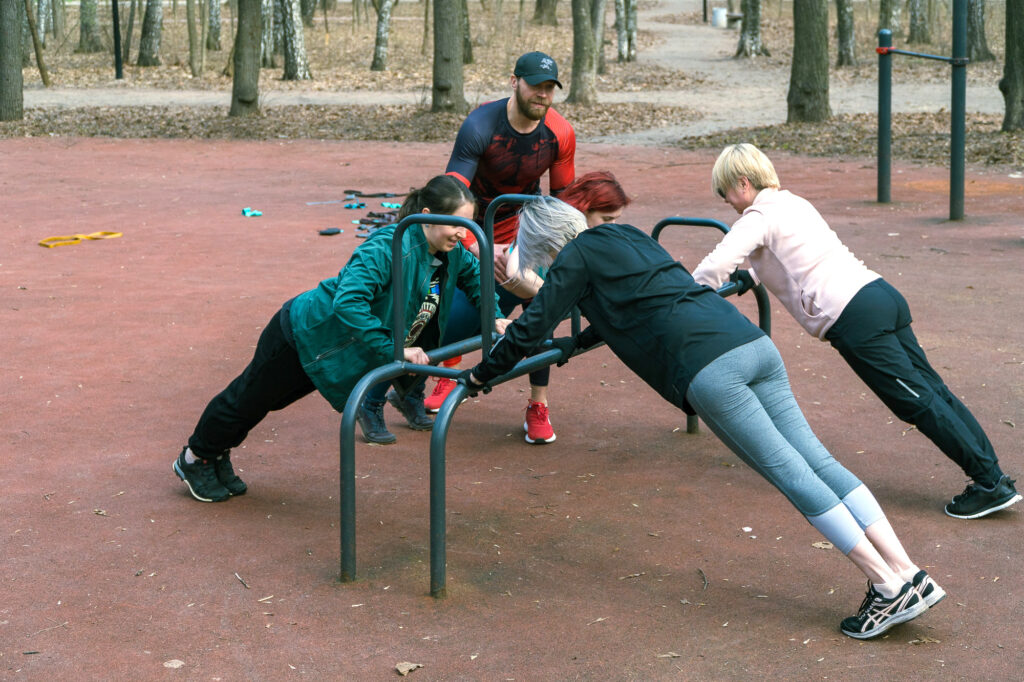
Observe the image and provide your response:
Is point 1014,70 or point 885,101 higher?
point 1014,70

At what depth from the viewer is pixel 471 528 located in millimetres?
4297

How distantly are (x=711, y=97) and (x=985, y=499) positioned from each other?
2141 cm

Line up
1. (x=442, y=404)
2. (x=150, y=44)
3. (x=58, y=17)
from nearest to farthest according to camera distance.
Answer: (x=442, y=404) < (x=150, y=44) < (x=58, y=17)

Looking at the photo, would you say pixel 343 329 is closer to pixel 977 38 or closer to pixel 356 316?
pixel 356 316

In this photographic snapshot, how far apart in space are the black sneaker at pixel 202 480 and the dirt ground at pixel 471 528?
6 cm

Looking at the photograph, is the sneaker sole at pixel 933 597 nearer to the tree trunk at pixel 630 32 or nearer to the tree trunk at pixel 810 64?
the tree trunk at pixel 810 64

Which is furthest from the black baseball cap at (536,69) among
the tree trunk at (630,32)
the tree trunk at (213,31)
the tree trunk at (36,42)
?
the tree trunk at (213,31)

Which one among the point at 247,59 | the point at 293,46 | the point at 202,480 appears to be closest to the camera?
the point at 202,480

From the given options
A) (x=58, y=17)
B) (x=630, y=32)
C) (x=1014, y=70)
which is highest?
(x=58, y=17)

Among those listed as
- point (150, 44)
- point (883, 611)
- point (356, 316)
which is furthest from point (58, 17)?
point (883, 611)

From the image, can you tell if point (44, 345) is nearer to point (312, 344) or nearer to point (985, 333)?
point (312, 344)

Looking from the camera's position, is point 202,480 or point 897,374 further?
point 202,480

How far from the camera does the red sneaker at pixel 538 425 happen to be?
524 cm

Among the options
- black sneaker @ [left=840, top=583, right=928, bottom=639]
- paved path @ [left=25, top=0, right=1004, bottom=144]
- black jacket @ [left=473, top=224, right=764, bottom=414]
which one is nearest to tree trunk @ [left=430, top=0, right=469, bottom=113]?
paved path @ [left=25, top=0, right=1004, bottom=144]
